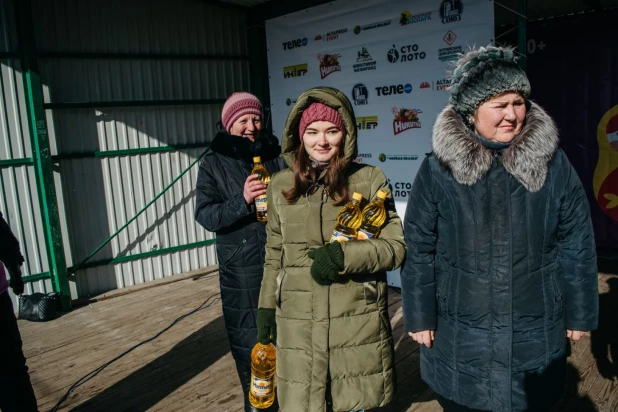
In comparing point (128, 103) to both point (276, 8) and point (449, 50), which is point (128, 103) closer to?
point (276, 8)

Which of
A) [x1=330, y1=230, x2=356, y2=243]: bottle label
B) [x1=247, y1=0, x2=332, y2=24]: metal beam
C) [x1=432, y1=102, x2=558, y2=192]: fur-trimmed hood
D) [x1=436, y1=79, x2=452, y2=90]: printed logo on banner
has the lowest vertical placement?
[x1=330, y1=230, x2=356, y2=243]: bottle label

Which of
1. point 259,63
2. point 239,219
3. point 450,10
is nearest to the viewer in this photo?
point 239,219

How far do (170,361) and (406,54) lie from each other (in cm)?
360

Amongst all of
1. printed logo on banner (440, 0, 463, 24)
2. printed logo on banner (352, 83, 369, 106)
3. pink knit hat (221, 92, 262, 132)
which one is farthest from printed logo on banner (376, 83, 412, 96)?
pink knit hat (221, 92, 262, 132)

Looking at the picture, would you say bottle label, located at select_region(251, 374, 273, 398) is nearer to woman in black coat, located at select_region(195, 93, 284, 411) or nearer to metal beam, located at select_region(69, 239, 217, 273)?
woman in black coat, located at select_region(195, 93, 284, 411)

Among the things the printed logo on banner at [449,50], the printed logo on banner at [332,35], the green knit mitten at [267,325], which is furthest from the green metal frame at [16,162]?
the printed logo on banner at [449,50]

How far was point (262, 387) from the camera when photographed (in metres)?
2.61

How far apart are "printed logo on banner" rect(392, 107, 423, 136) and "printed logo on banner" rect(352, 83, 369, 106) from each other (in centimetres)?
41

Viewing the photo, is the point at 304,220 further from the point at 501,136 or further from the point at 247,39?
the point at 247,39

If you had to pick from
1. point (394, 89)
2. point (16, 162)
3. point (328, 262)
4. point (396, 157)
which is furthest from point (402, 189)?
point (16, 162)

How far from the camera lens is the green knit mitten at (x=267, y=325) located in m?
2.38

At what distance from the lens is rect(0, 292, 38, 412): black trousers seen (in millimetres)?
2631

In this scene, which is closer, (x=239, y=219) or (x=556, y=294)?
(x=556, y=294)

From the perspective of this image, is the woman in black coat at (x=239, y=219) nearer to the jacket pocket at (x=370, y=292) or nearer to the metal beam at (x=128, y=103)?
the jacket pocket at (x=370, y=292)
